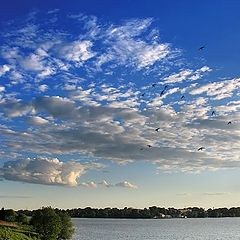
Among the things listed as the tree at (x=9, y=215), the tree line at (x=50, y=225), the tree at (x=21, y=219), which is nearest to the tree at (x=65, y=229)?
the tree line at (x=50, y=225)

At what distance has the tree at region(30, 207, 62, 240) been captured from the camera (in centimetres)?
11381

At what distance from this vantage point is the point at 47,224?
11406 centimetres

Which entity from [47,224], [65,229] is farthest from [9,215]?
[47,224]

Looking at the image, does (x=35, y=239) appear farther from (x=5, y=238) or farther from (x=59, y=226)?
(x=5, y=238)

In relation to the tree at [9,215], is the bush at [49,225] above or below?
below

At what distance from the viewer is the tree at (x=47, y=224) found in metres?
114

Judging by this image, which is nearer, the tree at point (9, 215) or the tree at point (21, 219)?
the tree at point (21, 219)

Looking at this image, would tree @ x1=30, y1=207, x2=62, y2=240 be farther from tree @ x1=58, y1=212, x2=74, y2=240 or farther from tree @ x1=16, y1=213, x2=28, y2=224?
tree @ x1=16, y1=213, x2=28, y2=224

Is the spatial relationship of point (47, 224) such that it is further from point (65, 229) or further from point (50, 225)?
point (65, 229)

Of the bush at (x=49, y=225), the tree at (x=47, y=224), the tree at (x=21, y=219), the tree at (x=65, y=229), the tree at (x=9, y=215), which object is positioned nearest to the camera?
the tree at (x=47, y=224)

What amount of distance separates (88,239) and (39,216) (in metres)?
34.5

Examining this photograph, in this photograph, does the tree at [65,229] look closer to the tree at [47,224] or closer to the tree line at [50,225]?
the tree line at [50,225]

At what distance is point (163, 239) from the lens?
6073 inches

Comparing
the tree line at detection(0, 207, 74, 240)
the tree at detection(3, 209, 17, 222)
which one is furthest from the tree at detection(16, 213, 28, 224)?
the tree line at detection(0, 207, 74, 240)
